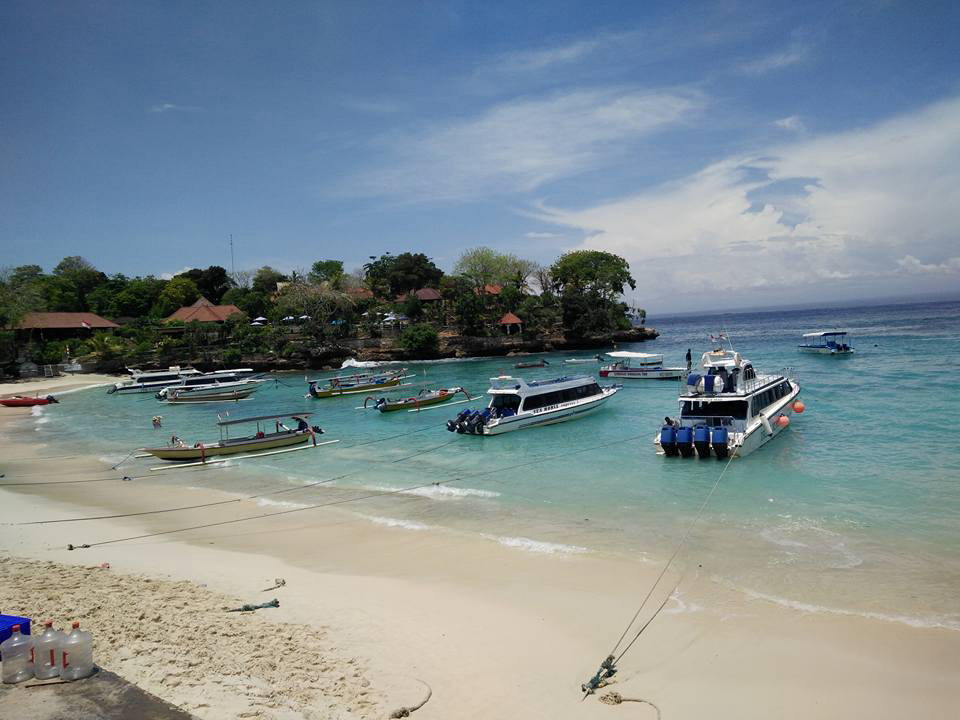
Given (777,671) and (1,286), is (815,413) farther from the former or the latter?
(1,286)

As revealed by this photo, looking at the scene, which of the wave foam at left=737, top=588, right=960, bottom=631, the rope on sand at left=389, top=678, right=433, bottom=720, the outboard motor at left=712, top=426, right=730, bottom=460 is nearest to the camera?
the rope on sand at left=389, top=678, right=433, bottom=720

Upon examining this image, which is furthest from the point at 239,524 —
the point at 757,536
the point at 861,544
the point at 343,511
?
the point at 861,544

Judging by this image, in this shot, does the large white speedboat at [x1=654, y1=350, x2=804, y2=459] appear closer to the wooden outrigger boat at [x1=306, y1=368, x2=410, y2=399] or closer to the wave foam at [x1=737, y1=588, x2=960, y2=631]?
the wave foam at [x1=737, y1=588, x2=960, y2=631]

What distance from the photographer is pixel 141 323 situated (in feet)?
288

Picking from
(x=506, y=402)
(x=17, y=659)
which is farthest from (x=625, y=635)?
(x=506, y=402)

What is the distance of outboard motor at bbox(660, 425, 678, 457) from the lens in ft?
74.5

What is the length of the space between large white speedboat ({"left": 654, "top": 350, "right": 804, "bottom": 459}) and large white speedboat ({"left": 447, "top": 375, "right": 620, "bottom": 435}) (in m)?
8.88

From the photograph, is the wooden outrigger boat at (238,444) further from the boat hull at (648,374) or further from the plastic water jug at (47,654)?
the boat hull at (648,374)

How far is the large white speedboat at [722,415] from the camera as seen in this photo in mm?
22281

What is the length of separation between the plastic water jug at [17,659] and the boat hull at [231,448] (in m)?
21.5

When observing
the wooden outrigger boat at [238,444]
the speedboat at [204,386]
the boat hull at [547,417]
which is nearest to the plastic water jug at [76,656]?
the wooden outrigger boat at [238,444]

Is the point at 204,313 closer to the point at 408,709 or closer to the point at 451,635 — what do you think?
the point at 451,635

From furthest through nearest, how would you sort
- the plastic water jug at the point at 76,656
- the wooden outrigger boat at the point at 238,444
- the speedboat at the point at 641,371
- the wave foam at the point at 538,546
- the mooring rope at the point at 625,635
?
1. the speedboat at the point at 641,371
2. the wooden outrigger boat at the point at 238,444
3. the wave foam at the point at 538,546
4. the mooring rope at the point at 625,635
5. the plastic water jug at the point at 76,656

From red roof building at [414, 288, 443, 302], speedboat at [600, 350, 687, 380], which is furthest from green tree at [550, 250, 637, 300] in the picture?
speedboat at [600, 350, 687, 380]
